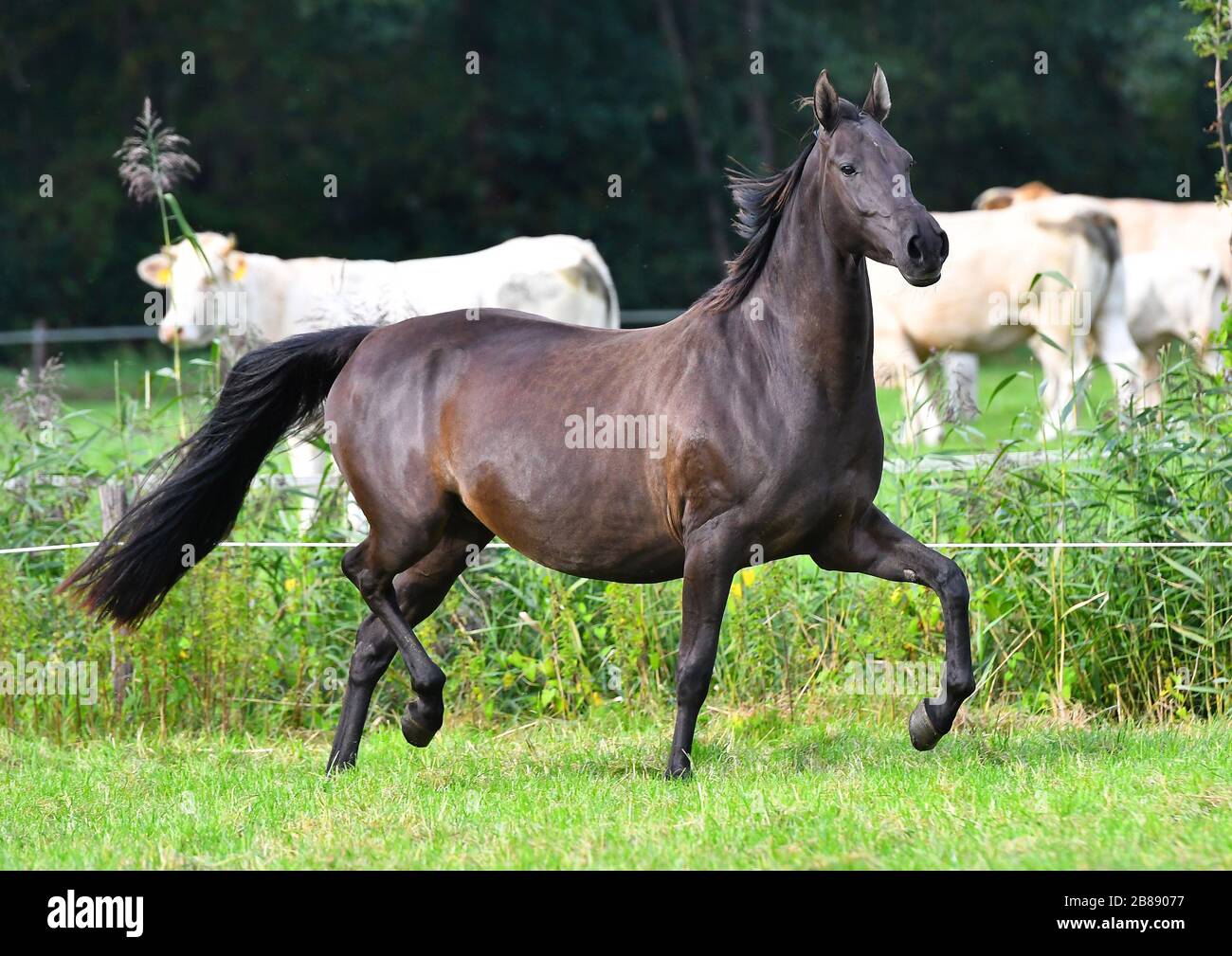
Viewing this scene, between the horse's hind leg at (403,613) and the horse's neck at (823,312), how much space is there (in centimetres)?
152

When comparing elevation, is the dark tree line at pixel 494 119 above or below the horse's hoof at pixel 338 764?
above

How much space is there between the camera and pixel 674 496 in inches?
207

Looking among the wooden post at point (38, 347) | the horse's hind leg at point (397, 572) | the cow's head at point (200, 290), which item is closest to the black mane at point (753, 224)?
the horse's hind leg at point (397, 572)

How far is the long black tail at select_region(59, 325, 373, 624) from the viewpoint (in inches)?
235

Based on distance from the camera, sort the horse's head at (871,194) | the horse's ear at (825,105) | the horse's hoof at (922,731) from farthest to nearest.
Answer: the horse's hoof at (922,731) < the horse's ear at (825,105) < the horse's head at (871,194)

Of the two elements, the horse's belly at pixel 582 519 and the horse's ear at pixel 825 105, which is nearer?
the horse's ear at pixel 825 105

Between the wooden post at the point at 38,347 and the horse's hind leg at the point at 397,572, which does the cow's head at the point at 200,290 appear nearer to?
the wooden post at the point at 38,347

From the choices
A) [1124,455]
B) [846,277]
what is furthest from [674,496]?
[1124,455]

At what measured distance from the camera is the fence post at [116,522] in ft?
22.1

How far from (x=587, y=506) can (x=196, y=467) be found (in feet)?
5.29

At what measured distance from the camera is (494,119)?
28.1 m

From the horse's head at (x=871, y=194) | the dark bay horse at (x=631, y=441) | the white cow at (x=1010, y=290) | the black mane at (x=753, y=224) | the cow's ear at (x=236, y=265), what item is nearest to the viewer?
the horse's head at (x=871, y=194)
